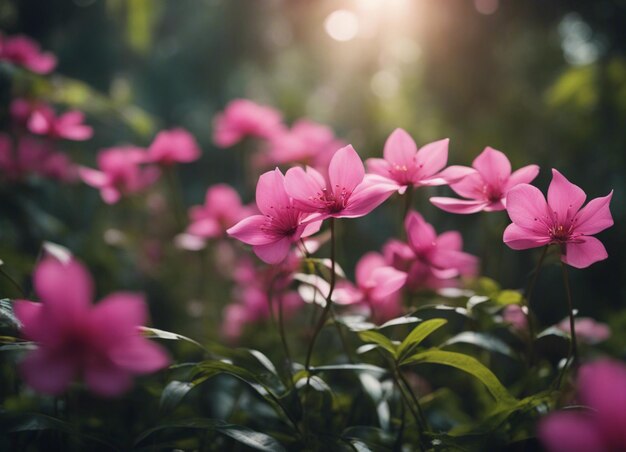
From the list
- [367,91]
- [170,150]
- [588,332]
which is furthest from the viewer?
[367,91]

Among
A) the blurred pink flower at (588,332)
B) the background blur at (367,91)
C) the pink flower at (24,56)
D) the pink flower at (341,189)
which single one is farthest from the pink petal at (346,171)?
the pink flower at (24,56)

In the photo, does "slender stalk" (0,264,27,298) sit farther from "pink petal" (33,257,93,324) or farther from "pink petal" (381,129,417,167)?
"pink petal" (381,129,417,167)

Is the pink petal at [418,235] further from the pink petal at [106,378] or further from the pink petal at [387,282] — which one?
→ the pink petal at [106,378]

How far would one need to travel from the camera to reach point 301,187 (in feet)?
1.86

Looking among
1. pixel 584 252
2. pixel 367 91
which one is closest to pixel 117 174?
pixel 584 252

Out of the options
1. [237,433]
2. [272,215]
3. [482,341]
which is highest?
[272,215]

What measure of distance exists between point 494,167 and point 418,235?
121 millimetres

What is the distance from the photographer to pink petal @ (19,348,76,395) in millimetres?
363

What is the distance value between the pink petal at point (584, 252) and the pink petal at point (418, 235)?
6.8 inches

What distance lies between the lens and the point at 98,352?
387 millimetres

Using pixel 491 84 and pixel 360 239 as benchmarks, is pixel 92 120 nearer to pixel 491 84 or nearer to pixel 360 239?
pixel 491 84

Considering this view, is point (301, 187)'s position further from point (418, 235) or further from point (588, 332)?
point (588, 332)

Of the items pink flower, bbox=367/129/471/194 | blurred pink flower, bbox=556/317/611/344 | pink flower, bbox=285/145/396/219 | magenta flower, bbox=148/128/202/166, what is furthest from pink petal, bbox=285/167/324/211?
magenta flower, bbox=148/128/202/166

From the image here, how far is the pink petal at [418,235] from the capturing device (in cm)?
67
